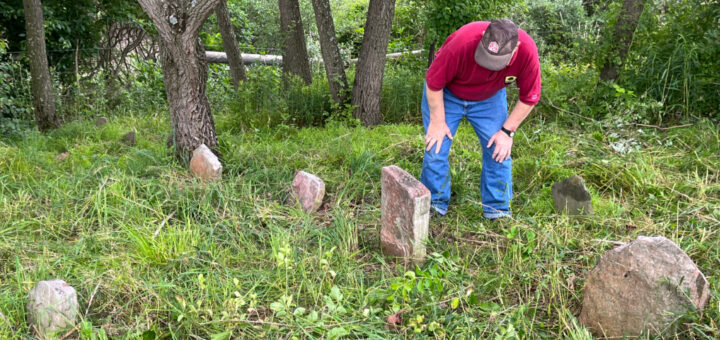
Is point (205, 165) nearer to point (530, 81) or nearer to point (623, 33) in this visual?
point (530, 81)

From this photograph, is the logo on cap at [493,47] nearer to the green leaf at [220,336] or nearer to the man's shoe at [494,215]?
the man's shoe at [494,215]

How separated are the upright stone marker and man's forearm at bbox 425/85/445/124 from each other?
547 mm

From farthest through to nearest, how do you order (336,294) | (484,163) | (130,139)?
(130,139) → (484,163) → (336,294)

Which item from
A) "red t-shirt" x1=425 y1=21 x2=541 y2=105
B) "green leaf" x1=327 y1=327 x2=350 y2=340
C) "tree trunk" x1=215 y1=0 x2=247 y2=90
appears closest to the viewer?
"green leaf" x1=327 y1=327 x2=350 y2=340

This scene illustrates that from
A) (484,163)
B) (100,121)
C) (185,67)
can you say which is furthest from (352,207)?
(100,121)

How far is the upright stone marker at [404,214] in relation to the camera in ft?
9.34

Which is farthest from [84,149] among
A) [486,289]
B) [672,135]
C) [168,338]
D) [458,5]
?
[672,135]

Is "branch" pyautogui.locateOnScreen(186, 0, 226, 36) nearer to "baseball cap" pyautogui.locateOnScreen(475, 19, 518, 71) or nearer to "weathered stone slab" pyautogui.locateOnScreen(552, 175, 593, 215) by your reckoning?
"baseball cap" pyautogui.locateOnScreen(475, 19, 518, 71)

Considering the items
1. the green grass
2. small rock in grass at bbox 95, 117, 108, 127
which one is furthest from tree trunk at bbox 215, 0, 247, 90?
the green grass

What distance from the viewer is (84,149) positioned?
502cm

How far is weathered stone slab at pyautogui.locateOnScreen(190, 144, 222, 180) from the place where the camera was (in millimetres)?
4000

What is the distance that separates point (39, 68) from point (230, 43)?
2436 mm

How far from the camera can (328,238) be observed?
3.18 metres

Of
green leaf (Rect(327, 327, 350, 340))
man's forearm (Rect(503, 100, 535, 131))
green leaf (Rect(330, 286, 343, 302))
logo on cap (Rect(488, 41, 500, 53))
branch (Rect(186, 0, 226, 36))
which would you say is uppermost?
branch (Rect(186, 0, 226, 36))
